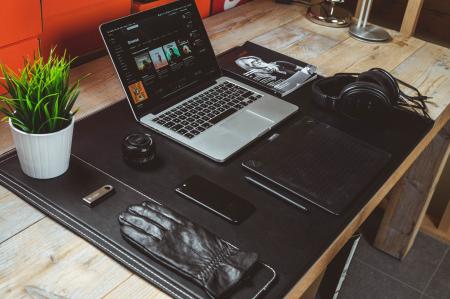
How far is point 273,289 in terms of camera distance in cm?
78

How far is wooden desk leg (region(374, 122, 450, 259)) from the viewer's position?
183cm

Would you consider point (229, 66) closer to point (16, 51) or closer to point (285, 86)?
point (285, 86)

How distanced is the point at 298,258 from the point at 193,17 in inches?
27.0

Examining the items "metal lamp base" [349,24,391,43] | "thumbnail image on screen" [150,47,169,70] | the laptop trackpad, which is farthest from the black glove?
"metal lamp base" [349,24,391,43]

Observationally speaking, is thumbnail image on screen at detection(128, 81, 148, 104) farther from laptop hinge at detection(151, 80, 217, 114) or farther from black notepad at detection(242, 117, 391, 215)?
black notepad at detection(242, 117, 391, 215)

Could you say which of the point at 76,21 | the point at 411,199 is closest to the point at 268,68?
the point at 76,21

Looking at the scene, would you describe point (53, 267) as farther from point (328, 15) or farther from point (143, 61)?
point (328, 15)

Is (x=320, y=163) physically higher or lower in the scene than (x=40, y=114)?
lower

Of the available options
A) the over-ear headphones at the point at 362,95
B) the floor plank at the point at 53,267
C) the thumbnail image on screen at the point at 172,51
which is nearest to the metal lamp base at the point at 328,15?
the over-ear headphones at the point at 362,95

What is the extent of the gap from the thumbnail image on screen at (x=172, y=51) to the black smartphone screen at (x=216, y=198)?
36 cm

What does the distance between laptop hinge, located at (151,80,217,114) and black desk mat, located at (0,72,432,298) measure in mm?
66

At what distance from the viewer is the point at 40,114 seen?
88 cm

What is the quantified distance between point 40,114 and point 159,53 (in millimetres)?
382

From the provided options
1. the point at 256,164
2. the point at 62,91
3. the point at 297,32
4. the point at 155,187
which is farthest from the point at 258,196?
the point at 297,32
